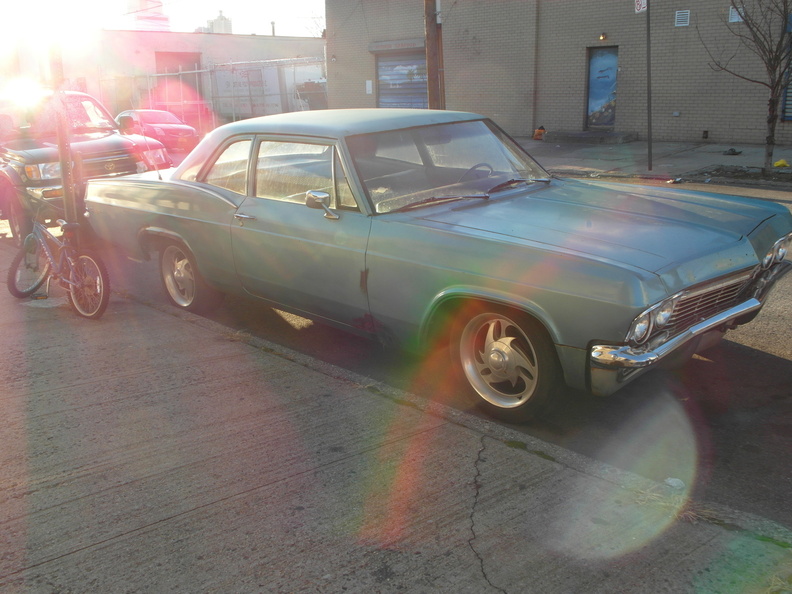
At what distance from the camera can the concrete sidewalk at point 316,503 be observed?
2.92 metres

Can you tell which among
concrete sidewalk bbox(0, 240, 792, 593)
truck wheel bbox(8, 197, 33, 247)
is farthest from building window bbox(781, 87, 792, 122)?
concrete sidewalk bbox(0, 240, 792, 593)

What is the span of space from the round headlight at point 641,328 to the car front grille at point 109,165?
8261 millimetres

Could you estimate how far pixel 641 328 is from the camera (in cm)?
355

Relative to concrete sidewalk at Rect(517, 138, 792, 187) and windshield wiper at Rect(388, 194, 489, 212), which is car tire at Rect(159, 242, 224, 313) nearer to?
windshield wiper at Rect(388, 194, 489, 212)

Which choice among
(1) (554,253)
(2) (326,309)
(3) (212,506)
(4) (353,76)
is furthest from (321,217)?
(4) (353,76)

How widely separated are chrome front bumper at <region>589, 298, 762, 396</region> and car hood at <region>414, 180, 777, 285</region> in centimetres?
28

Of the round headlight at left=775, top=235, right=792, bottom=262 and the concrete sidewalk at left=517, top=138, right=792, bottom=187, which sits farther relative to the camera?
the concrete sidewalk at left=517, top=138, right=792, bottom=187

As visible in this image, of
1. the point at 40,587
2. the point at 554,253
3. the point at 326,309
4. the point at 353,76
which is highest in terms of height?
the point at 353,76

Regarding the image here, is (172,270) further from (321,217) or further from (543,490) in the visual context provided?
(543,490)

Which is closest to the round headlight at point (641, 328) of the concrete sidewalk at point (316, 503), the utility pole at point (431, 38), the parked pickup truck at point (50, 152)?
the concrete sidewalk at point (316, 503)

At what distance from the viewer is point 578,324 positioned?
3625mm

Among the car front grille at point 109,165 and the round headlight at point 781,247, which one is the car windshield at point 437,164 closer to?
the round headlight at point 781,247

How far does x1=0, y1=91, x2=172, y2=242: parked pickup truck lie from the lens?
9484 mm

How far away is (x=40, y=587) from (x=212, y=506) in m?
0.76
